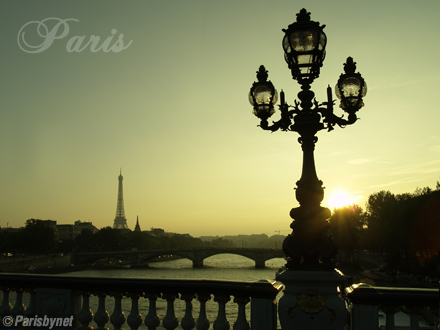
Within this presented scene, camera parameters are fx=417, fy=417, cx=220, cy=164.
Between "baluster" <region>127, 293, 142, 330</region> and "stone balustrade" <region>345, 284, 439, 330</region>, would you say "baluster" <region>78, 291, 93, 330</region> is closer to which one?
"baluster" <region>127, 293, 142, 330</region>

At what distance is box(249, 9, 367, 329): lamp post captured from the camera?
14.2 ft

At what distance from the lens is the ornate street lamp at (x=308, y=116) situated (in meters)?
4.56

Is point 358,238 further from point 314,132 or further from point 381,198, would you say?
point 314,132

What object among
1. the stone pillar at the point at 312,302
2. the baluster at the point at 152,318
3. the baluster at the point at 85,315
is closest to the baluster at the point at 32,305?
the baluster at the point at 85,315

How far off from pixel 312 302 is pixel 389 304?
2.38 feet

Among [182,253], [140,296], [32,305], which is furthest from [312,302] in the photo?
[182,253]

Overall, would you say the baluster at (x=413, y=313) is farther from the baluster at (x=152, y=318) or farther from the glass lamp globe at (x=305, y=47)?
the glass lamp globe at (x=305, y=47)

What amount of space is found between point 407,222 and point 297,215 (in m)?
35.5

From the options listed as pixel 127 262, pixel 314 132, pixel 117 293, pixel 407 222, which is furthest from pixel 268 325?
pixel 127 262

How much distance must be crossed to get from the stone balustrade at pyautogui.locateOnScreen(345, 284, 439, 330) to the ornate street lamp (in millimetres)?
506

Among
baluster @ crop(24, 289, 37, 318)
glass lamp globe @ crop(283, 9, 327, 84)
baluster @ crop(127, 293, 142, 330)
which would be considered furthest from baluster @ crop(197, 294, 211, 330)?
glass lamp globe @ crop(283, 9, 327, 84)

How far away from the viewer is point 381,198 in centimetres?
5159

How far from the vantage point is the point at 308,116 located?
16.6ft

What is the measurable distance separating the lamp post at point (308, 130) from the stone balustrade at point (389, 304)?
23 centimetres
